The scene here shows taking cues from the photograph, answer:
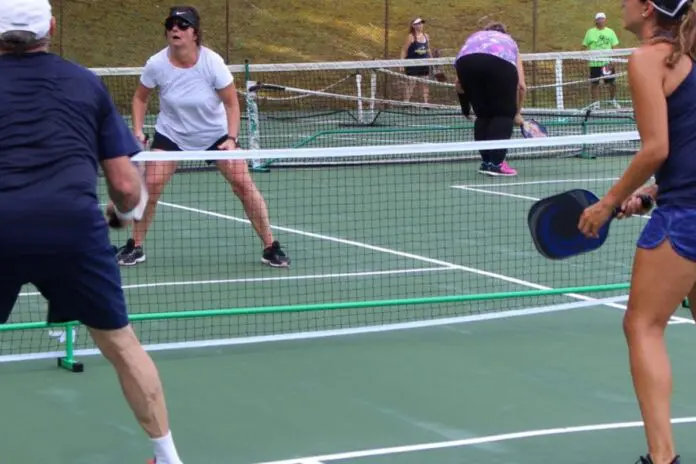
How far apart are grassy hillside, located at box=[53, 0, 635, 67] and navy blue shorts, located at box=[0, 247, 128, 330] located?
2483 cm

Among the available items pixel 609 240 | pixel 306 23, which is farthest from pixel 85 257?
pixel 306 23

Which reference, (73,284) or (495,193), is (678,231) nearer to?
(73,284)

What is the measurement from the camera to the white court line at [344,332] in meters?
7.07

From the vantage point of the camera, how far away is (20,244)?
439 centimetres

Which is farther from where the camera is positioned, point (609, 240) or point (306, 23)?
point (306, 23)

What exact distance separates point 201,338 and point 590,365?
2.08 meters

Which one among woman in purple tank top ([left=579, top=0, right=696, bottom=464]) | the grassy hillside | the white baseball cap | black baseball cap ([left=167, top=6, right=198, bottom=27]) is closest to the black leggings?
black baseball cap ([left=167, top=6, right=198, bottom=27])

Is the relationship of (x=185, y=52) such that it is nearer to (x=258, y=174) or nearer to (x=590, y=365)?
(x=590, y=365)

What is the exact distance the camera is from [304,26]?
3500cm

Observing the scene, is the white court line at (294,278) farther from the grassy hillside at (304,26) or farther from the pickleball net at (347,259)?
the grassy hillside at (304,26)

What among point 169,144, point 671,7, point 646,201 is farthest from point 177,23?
→ point 671,7

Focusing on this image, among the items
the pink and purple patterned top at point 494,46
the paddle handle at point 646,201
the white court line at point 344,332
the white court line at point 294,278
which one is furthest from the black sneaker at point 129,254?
the pink and purple patterned top at point 494,46

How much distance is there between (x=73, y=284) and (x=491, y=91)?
34.1 ft

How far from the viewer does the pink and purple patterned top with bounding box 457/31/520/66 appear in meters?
14.7
